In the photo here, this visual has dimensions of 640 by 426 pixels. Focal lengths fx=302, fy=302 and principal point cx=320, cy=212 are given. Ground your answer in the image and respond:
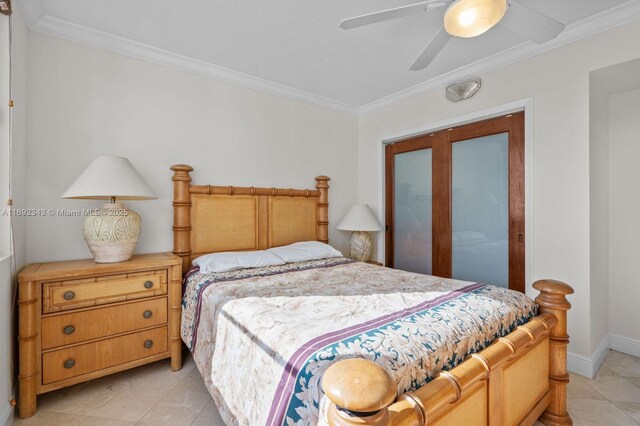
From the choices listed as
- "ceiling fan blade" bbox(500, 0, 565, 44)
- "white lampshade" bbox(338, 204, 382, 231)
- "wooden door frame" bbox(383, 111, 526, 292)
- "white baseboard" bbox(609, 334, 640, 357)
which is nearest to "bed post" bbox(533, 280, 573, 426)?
"wooden door frame" bbox(383, 111, 526, 292)

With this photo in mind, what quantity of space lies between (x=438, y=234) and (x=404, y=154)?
→ 3.43ft

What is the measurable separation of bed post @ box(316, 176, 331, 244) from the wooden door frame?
2.60 feet

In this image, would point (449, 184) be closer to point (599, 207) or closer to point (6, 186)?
point (599, 207)

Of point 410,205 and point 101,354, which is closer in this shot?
point 101,354

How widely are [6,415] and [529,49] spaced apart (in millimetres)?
4262

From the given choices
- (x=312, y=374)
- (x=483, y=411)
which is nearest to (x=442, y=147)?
(x=483, y=411)

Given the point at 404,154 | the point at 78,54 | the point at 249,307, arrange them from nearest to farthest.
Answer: the point at 249,307
the point at 78,54
the point at 404,154

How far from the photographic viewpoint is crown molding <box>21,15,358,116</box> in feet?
7.18

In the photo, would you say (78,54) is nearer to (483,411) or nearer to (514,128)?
(483,411)

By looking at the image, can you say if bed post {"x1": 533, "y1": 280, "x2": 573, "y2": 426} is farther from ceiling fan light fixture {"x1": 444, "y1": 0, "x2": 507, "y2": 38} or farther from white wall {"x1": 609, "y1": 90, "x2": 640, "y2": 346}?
white wall {"x1": 609, "y1": 90, "x2": 640, "y2": 346}

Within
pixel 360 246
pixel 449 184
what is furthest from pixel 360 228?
pixel 449 184

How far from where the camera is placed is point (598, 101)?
7.89ft

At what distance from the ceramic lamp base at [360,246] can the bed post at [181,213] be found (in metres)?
1.84

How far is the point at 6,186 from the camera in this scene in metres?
1.72
